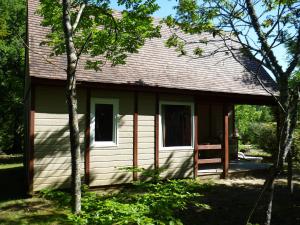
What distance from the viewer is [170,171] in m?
12.1

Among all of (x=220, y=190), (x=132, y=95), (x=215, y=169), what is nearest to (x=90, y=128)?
(x=132, y=95)

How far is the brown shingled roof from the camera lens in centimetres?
1052

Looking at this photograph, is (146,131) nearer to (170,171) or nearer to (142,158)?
(142,158)

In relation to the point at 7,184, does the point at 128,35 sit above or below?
above

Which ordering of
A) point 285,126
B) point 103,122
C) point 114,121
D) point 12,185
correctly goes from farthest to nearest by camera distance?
point 12,185 < point 114,121 < point 103,122 < point 285,126

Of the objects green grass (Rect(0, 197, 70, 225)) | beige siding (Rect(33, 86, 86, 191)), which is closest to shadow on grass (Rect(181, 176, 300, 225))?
green grass (Rect(0, 197, 70, 225))

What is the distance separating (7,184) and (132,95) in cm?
519

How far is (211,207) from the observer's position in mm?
8828

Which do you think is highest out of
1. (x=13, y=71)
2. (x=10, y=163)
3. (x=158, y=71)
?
(x=13, y=71)

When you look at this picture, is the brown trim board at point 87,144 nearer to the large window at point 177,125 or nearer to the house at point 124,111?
the house at point 124,111

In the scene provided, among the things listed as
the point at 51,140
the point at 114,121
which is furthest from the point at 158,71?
the point at 51,140

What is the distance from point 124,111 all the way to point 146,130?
1005 millimetres

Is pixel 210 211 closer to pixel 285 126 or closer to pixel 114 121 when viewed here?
pixel 285 126

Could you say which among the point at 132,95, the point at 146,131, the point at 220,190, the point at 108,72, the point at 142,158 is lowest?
the point at 220,190
